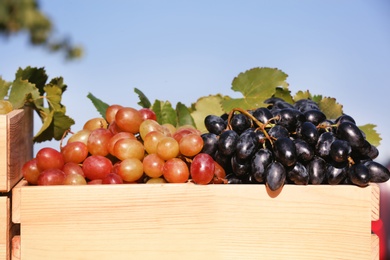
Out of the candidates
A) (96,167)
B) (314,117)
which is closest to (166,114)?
(96,167)

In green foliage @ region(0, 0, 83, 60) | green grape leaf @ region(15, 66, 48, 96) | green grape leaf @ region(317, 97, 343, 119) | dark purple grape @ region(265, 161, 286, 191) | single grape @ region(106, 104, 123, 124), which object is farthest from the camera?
green foliage @ region(0, 0, 83, 60)

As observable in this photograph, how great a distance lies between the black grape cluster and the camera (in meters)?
1.01

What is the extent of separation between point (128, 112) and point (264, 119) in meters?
0.35

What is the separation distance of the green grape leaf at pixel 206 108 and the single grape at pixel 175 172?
431mm

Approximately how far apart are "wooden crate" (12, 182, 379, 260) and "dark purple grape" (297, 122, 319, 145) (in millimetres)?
111

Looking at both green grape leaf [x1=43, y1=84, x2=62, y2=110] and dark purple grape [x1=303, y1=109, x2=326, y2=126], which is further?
green grape leaf [x1=43, y1=84, x2=62, y2=110]

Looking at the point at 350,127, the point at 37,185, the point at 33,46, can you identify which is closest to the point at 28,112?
the point at 37,185

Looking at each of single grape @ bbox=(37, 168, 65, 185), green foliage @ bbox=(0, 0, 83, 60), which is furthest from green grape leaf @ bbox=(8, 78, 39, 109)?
green foliage @ bbox=(0, 0, 83, 60)

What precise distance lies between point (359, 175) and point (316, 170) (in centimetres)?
9

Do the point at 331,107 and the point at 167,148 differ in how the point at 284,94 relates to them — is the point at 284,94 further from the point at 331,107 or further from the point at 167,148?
→ the point at 167,148

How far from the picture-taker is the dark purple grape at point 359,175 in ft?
3.33

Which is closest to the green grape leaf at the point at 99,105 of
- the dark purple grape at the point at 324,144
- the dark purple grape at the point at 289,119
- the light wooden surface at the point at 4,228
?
the light wooden surface at the point at 4,228

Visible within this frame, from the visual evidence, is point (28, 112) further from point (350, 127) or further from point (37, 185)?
point (350, 127)

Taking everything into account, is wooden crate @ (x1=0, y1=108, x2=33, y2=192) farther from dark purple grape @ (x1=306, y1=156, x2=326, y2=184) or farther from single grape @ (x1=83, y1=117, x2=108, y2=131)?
dark purple grape @ (x1=306, y1=156, x2=326, y2=184)
